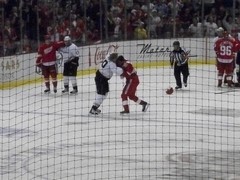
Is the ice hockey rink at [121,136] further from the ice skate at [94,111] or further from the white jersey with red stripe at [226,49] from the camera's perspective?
the white jersey with red stripe at [226,49]

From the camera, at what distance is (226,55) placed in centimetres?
1916

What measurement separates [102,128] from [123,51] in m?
8.75

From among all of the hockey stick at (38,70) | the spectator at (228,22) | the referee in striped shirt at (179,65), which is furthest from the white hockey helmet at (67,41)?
the spectator at (228,22)

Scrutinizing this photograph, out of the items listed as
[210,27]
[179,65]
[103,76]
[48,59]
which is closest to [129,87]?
[103,76]

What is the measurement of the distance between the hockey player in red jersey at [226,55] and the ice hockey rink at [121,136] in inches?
15.9

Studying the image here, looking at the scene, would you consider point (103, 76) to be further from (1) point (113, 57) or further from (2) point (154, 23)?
(2) point (154, 23)

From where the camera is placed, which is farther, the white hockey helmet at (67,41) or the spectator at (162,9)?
the spectator at (162,9)

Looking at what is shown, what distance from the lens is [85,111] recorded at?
15.9m

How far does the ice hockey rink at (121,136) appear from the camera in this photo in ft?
35.6

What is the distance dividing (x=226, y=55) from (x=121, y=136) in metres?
6.58

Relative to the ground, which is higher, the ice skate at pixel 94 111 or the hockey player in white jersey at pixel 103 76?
the hockey player in white jersey at pixel 103 76

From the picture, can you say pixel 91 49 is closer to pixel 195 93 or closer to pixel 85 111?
pixel 195 93

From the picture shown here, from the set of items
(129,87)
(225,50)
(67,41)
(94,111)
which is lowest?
(94,111)

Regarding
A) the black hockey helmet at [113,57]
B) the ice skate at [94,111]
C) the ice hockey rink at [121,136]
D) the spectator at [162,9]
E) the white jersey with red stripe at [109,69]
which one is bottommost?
the ice hockey rink at [121,136]
